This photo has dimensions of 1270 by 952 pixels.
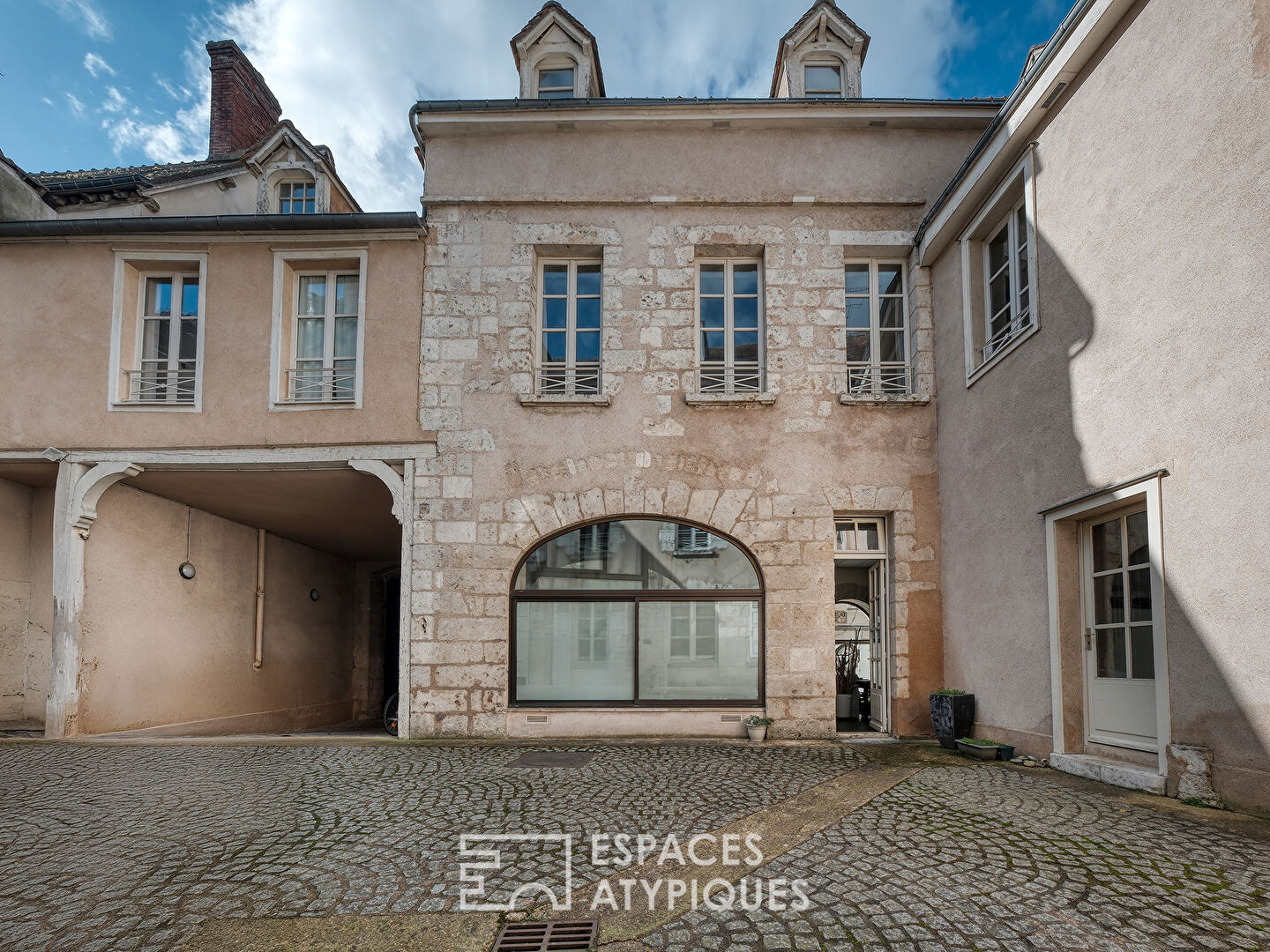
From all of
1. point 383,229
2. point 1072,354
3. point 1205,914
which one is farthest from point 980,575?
point 383,229

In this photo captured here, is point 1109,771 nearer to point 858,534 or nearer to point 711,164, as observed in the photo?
point 858,534

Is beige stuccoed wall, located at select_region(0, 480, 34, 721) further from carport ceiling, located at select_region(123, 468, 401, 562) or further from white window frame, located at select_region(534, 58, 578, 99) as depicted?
white window frame, located at select_region(534, 58, 578, 99)

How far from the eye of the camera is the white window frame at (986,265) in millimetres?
6281

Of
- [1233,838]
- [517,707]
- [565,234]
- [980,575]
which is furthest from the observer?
[565,234]

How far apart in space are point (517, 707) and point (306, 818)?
327 centimetres

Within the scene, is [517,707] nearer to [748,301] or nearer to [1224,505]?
Answer: [748,301]

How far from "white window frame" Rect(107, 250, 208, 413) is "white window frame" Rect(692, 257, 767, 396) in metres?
4.97

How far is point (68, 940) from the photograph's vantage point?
9.80 feet

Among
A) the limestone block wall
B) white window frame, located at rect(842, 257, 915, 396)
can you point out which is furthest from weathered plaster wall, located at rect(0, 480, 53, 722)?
white window frame, located at rect(842, 257, 915, 396)

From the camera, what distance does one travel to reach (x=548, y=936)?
3004mm

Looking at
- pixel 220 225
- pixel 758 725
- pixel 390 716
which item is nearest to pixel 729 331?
pixel 758 725

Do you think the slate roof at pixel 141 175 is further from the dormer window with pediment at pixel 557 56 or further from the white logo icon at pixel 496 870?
the white logo icon at pixel 496 870

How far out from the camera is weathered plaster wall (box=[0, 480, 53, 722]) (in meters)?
8.89

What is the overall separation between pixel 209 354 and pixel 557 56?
16.1 feet
